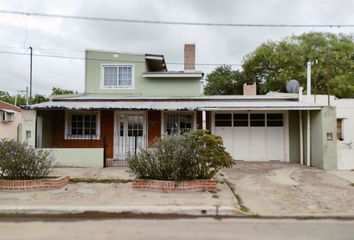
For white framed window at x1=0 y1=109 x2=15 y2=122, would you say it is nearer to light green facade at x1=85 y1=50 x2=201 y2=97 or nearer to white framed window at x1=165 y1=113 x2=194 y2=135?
light green facade at x1=85 y1=50 x2=201 y2=97

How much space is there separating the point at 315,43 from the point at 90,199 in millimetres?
32115

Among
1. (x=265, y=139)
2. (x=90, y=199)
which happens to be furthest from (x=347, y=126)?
(x=90, y=199)

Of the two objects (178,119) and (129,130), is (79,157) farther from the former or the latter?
(178,119)

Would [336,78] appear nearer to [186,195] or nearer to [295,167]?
[295,167]

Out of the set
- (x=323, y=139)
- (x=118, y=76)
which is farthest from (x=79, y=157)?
(x=323, y=139)

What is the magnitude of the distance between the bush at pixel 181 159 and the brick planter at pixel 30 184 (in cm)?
219

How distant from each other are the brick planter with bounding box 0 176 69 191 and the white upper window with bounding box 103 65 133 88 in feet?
32.5

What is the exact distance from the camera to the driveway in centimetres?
738

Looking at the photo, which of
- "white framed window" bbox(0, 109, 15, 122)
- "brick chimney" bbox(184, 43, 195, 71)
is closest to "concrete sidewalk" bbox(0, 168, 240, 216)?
"brick chimney" bbox(184, 43, 195, 71)

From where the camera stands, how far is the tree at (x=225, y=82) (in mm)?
42062

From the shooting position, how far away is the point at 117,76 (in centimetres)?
1856

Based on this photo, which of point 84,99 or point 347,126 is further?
point 347,126

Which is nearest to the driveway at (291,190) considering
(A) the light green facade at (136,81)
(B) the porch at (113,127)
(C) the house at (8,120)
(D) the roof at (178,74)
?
(B) the porch at (113,127)

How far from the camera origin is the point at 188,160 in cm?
902
